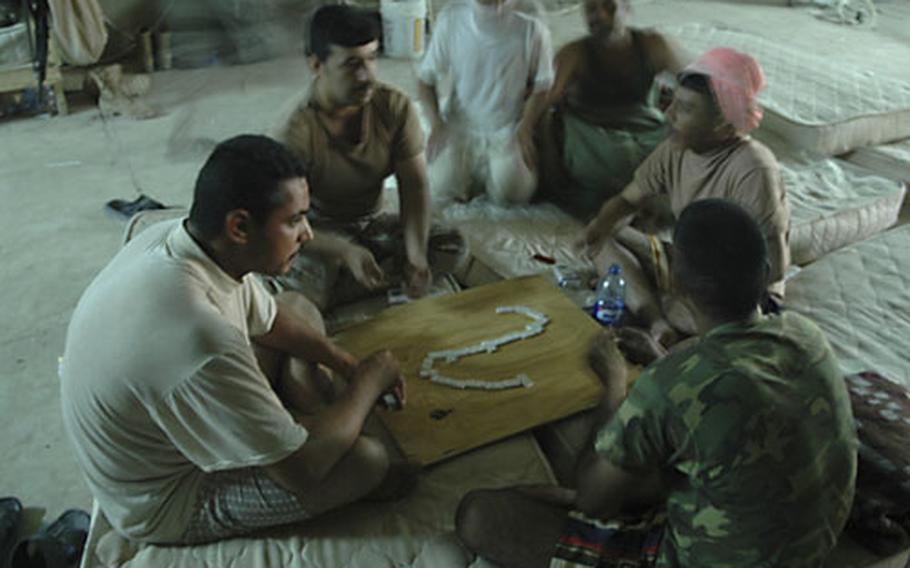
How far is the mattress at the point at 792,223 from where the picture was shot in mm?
2758

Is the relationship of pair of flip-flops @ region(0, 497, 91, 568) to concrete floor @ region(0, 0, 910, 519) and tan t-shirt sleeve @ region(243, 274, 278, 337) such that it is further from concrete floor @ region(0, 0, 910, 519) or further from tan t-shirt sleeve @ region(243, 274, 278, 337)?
tan t-shirt sleeve @ region(243, 274, 278, 337)

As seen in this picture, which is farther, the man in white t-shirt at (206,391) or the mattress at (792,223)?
the mattress at (792,223)

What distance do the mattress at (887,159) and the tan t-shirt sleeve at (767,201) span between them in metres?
1.80

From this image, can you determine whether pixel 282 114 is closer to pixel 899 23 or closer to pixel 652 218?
pixel 652 218

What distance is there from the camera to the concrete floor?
6.84 feet

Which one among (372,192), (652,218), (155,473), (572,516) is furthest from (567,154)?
(155,473)

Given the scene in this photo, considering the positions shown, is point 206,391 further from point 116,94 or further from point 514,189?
point 116,94

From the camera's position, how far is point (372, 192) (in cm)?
264

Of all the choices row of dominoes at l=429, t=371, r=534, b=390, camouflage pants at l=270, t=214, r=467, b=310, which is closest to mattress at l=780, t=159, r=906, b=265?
camouflage pants at l=270, t=214, r=467, b=310

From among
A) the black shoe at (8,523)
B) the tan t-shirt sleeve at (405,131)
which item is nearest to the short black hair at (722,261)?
the tan t-shirt sleeve at (405,131)

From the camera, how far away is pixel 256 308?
1709 mm

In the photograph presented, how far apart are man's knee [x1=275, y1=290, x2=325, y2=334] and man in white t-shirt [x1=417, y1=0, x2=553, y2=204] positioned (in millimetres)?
1223

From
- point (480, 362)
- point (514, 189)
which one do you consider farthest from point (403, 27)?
point (480, 362)

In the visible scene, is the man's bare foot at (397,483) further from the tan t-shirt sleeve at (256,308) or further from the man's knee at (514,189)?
the man's knee at (514,189)
